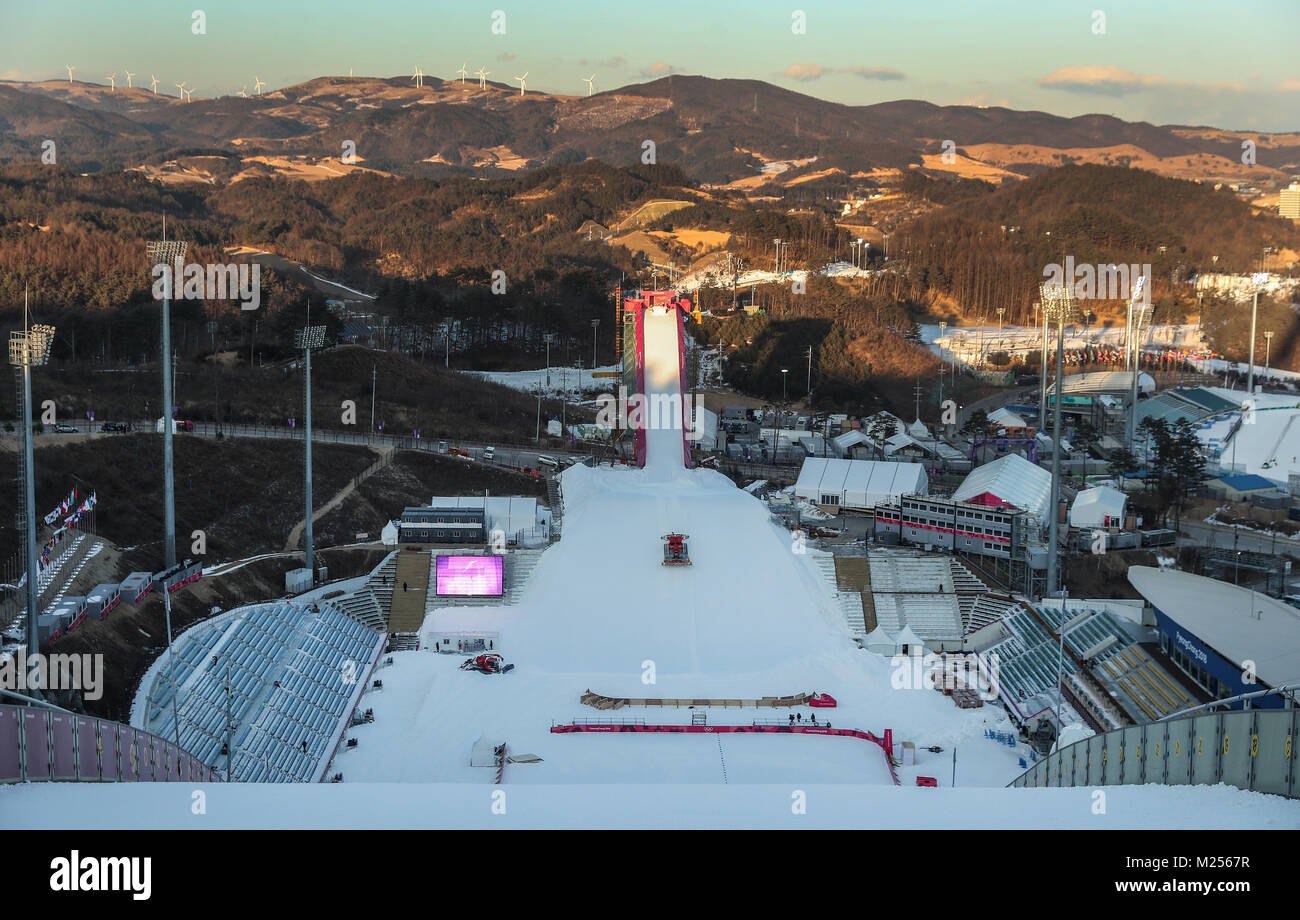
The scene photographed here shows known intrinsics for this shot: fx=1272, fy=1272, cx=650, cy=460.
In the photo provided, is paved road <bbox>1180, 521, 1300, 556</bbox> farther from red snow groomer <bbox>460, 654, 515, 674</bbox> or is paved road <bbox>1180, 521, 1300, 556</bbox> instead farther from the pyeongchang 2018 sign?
red snow groomer <bbox>460, 654, 515, 674</bbox>

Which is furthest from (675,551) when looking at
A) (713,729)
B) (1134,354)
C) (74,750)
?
(1134,354)

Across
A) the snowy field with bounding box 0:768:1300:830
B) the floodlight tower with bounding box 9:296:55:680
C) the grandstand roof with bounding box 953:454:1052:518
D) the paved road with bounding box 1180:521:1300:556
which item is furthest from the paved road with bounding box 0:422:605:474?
the snowy field with bounding box 0:768:1300:830

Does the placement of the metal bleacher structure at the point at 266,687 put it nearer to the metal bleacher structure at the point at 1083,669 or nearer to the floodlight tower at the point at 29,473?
the floodlight tower at the point at 29,473

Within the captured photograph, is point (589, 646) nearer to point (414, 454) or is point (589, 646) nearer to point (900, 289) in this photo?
point (414, 454)

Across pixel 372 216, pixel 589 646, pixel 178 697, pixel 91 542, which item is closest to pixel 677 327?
pixel 589 646

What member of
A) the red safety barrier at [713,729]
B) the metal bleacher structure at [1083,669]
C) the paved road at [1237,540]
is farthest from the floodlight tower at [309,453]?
the paved road at [1237,540]

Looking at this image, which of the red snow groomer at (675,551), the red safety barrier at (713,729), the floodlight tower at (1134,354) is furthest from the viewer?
the floodlight tower at (1134,354)
